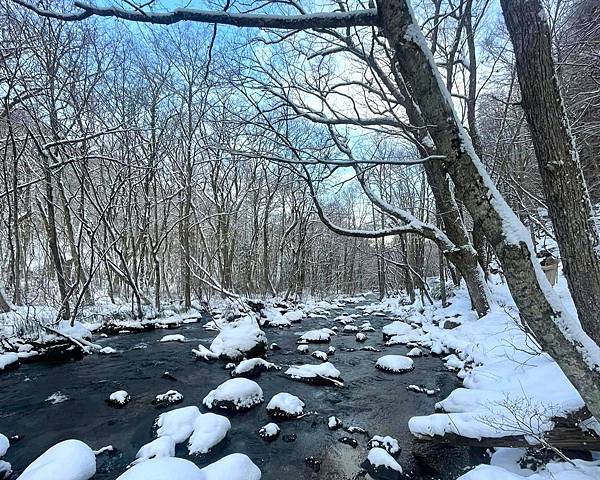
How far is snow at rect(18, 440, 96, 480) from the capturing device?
3.23 metres

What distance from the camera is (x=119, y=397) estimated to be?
5.54 m

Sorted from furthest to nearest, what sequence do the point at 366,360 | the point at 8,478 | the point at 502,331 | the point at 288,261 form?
the point at 288,261 < the point at 366,360 < the point at 502,331 < the point at 8,478

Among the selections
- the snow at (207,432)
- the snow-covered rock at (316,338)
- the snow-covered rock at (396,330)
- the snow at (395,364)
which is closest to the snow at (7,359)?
the snow at (207,432)

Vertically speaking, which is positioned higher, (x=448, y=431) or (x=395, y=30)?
(x=395, y=30)

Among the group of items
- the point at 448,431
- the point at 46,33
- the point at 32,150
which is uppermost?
the point at 46,33

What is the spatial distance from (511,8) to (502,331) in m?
6.01

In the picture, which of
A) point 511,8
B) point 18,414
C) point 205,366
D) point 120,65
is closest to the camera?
point 511,8

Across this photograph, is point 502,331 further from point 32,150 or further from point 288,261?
point 288,261

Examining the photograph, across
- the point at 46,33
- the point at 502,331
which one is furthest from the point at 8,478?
Answer: the point at 46,33

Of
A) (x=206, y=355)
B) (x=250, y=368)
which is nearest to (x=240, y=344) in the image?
(x=206, y=355)

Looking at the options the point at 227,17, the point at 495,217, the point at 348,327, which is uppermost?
the point at 227,17

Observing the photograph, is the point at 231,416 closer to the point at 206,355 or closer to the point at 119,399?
the point at 119,399

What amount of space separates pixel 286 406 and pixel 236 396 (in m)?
0.82

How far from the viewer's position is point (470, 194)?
2.27 meters
